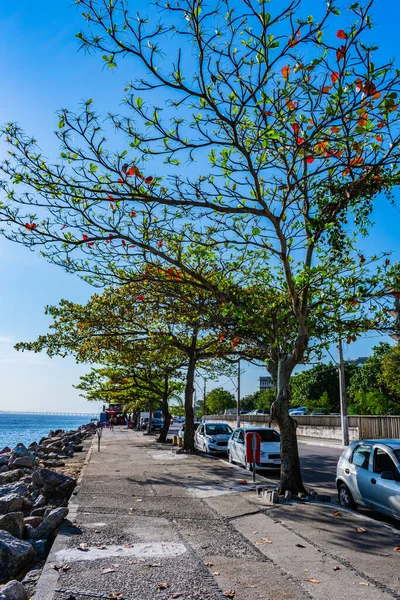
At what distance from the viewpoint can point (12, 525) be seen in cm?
803

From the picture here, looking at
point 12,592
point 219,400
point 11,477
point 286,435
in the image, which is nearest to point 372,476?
point 286,435

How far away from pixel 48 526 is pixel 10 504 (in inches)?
92.7

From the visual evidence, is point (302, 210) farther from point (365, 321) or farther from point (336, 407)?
point (336, 407)

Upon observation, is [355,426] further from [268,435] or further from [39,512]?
[39,512]

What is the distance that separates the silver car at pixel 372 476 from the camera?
866 centimetres

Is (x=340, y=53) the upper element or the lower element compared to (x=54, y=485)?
upper

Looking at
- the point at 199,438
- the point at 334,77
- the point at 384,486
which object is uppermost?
the point at 334,77

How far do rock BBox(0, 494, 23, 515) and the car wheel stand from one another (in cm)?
636

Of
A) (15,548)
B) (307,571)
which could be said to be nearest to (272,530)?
(307,571)

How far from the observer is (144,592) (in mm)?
5258

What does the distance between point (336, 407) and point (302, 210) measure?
71414 millimetres

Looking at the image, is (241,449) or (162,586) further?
(241,449)

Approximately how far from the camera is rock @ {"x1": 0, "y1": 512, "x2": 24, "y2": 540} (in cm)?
800

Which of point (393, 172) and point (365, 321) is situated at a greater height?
point (393, 172)
